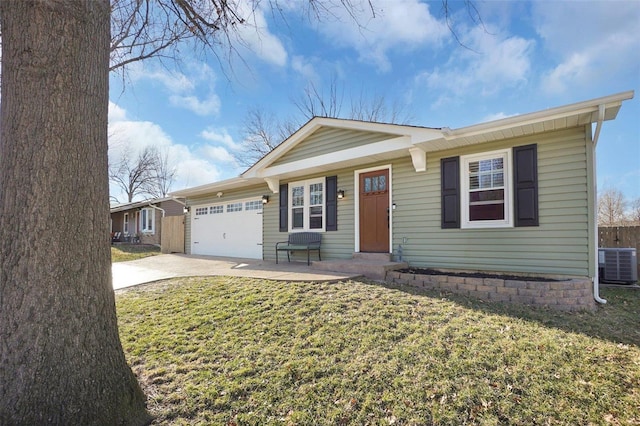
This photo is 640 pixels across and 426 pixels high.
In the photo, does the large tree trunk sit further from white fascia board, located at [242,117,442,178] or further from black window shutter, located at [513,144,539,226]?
black window shutter, located at [513,144,539,226]

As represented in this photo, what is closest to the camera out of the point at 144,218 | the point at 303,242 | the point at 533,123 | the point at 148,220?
the point at 533,123

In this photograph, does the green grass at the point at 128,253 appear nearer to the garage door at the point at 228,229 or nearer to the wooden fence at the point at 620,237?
the garage door at the point at 228,229

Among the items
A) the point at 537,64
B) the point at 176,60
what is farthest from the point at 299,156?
the point at 537,64

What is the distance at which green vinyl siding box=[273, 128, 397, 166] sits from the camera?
6955mm

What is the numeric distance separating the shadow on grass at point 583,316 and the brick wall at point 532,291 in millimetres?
164

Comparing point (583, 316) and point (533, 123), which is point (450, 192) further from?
point (583, 316)

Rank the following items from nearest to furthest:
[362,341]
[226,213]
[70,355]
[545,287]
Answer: [70,355], [362,341], [545,287], [226,213]

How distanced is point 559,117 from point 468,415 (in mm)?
4672

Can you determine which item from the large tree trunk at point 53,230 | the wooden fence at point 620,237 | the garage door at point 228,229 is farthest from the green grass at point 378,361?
the garage door at point 228,229

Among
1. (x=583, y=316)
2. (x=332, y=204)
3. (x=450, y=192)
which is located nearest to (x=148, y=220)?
(x=332, y=204)

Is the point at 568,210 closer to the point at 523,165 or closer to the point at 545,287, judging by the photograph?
the point at 523,165

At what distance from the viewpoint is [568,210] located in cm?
513

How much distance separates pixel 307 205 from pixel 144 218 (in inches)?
637

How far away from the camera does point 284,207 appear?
9109 millimetres
